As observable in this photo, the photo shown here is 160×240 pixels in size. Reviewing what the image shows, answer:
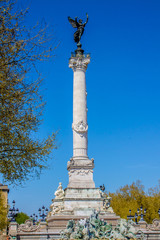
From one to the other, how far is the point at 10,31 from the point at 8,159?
17.4 feet

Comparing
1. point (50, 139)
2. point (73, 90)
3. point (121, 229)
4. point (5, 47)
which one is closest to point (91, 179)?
point (73, 90)

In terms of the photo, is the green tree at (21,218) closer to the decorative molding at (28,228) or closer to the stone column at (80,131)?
the stone column at (80,131)

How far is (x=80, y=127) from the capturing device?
37.4 m

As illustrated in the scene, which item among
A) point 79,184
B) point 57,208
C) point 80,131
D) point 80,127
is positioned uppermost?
point 80,127

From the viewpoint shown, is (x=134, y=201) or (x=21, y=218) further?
(x=21, y=218)

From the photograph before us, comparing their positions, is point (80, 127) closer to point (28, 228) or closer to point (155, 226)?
point (28, 228)

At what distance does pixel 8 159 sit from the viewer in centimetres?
1520

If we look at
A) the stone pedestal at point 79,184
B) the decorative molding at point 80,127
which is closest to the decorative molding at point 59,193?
the stone pedestal at point 79,184

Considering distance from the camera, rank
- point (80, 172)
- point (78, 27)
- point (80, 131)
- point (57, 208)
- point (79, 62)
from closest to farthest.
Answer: point (57, 208), point (80, 172), point (80, 131), point (79, 62), point (78, 27)

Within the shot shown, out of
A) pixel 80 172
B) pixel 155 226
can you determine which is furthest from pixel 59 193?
pixel 155 226

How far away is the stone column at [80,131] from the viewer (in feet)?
117

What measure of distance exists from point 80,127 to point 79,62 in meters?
7.60

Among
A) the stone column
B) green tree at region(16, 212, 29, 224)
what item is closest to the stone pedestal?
the stone column

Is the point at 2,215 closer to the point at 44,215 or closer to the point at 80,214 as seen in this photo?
the point at 44,215
